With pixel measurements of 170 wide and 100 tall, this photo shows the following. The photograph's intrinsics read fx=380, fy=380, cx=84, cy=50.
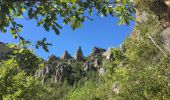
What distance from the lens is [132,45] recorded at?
52.1 metres

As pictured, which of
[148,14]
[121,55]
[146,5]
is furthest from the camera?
[121,55]

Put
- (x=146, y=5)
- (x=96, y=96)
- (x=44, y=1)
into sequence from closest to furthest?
(x=44, y=1) < (x=146, y=5) < (x=96, y=96)

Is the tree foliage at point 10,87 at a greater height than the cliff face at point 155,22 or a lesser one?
lesser

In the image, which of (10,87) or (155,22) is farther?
(155,22)

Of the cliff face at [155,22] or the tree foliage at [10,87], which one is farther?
the cliff face at [155,22]

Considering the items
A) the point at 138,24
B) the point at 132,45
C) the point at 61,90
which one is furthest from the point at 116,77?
the point at 61,90

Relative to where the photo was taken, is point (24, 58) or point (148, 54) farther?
point (148, 54)

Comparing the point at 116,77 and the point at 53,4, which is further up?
the point at 116,77

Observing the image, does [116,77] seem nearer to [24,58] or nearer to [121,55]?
[121,55]

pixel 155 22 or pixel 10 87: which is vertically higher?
pixel 155 22

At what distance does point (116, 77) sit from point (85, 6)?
1872 inches

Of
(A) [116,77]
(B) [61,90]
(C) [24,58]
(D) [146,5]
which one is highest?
(B) [61,90]

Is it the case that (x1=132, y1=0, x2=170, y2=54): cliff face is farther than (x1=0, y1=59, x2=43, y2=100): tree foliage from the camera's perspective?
Yes

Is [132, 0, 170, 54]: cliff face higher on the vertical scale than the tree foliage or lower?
higher
